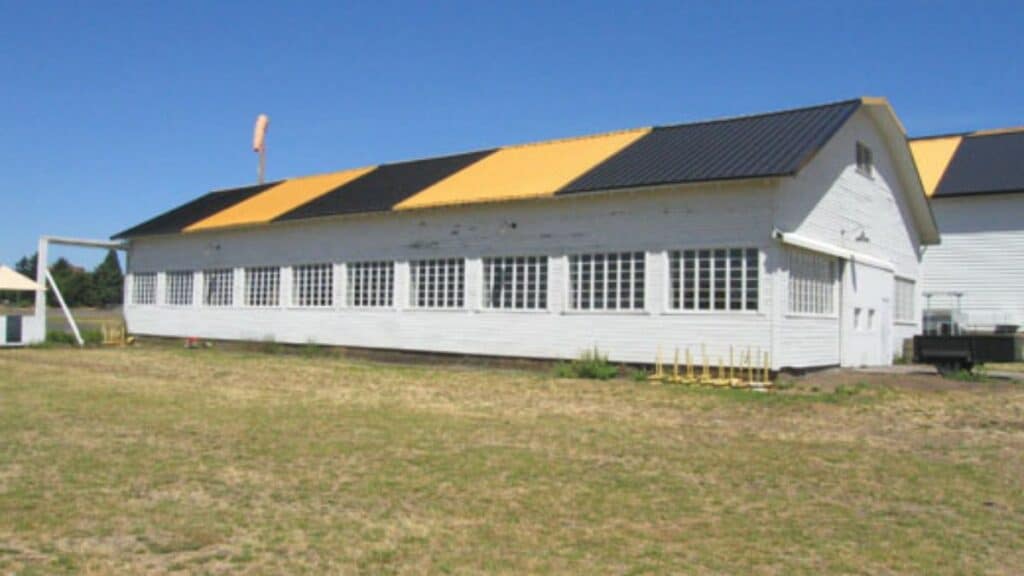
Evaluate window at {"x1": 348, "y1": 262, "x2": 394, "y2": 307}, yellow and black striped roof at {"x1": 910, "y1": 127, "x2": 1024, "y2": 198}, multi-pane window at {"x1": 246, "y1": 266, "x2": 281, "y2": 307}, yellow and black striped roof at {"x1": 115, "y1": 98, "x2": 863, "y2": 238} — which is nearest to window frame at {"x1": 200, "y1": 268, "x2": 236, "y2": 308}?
multi-pane window at {"x1": 246, "y1": 266, "x2": 281, "y2": 307}

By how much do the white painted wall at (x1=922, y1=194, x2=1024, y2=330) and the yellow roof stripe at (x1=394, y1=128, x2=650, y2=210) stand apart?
1380 cm

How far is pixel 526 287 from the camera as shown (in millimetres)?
24000

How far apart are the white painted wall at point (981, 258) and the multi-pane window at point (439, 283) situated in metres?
18.1

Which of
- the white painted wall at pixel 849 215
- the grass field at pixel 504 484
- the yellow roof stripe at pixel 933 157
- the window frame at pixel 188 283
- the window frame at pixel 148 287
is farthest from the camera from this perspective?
the window frame at pixel 148 287

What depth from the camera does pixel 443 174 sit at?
96.5 feet

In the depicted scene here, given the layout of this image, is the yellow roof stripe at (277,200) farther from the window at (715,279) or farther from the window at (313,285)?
the window at (715,279)

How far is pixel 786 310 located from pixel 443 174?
1319 centimetres

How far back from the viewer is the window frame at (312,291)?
1140 inches

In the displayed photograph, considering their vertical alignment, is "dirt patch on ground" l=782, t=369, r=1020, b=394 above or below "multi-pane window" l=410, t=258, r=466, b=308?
below

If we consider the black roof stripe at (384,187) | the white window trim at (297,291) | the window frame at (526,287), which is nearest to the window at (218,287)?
the white window trim at (297,291)

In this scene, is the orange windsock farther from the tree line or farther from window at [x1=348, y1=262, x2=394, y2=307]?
the tree line

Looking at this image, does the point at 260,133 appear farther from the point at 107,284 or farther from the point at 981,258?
the point at 107,284

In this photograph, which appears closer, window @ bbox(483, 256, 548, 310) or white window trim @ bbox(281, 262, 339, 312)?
window @ bbox(483, 256, 548, 310)

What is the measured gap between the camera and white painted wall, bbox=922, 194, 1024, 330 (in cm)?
3138
